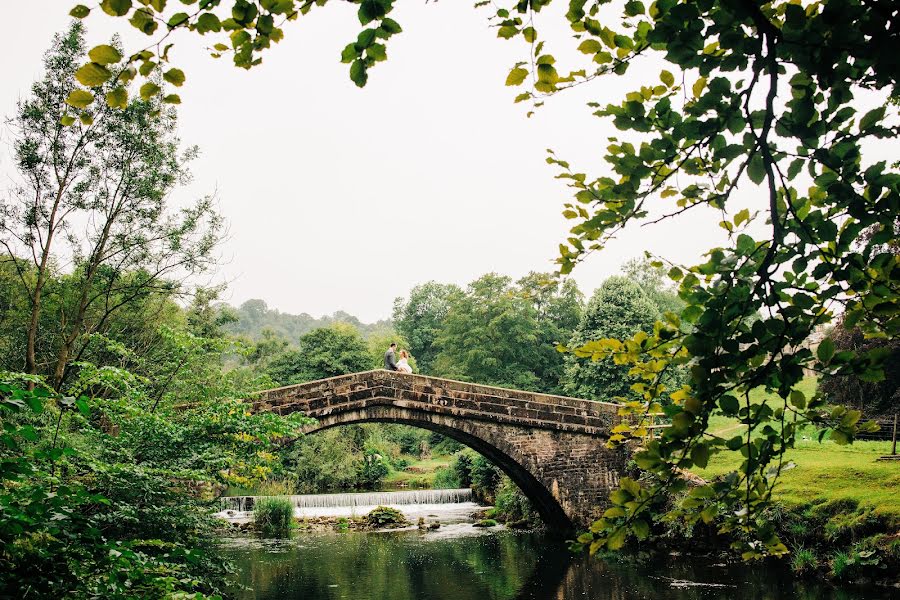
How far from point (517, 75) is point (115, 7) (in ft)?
3.57

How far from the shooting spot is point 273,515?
15344 mm

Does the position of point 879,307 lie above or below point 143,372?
below

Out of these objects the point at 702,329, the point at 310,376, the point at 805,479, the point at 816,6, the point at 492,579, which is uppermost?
the point at 310,376

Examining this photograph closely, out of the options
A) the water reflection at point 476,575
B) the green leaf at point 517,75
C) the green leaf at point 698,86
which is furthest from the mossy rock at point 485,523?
the green leaf at point 517,75

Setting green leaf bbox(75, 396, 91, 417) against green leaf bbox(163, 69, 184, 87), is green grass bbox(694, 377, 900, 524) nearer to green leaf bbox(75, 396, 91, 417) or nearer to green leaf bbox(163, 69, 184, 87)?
green leaf bbox(75, 396, 91, 417)

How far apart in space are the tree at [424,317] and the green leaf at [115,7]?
45690mm

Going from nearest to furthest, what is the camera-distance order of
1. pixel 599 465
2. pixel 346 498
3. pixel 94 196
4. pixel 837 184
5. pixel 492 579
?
pixel 837 184
pixel 492 579
pixel 94 196
pixel 599 465
pixel 346 498

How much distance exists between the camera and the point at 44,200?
10844mm

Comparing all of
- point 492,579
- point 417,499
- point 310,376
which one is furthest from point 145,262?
point 310,376

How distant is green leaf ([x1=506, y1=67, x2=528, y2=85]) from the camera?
200 centimetres

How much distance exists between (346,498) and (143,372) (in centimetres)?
702

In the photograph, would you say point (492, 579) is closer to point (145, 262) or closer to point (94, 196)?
point (145, 262)

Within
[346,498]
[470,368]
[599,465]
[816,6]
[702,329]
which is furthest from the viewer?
[470,368]

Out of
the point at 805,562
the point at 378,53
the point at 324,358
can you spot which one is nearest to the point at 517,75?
the point at 378,53
